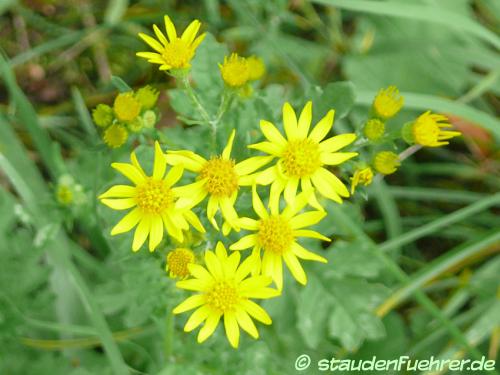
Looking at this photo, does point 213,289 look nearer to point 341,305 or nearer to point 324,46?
point 341,305

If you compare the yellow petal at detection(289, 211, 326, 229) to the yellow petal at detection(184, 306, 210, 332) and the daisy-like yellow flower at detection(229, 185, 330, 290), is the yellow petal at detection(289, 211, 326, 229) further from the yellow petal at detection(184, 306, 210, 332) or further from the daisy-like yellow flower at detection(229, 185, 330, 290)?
the yellow petal at detection(184, 306, 210, 332)

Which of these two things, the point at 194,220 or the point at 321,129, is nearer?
the point at 194,220

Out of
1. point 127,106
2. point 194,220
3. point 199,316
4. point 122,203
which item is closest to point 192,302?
point 199,316

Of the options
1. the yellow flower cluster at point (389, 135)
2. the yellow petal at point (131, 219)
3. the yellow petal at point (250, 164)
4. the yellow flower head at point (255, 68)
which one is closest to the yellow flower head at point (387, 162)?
the yellow flower cluster at point (389, 135)

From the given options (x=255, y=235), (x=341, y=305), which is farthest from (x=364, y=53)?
(x=255, y=235)

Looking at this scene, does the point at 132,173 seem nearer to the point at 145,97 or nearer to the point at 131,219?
the point at 131,219

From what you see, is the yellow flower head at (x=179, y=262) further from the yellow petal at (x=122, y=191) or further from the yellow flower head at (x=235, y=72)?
the yellow flower head at (x=235, y=72)
